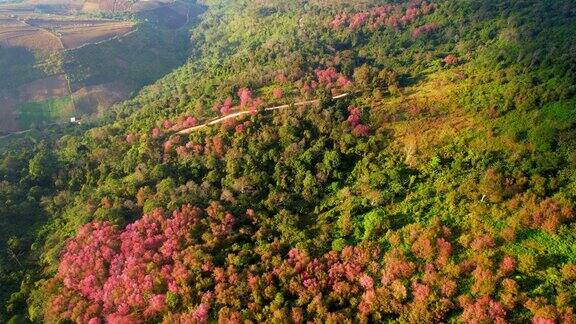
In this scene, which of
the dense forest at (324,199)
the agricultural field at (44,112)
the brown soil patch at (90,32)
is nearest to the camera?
the dense forest at (324,199)

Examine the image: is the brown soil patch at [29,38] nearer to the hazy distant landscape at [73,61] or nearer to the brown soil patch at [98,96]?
the hazy distant landscape at [73,61]

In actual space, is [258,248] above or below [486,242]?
below

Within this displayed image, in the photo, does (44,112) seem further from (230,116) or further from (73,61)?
(230,116)

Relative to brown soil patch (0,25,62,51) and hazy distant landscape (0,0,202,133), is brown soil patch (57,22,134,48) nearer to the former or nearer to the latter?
hazy distant landscape (0,0,202,133)

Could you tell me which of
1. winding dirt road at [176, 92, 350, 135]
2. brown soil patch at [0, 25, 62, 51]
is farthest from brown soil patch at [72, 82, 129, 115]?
winding dirt road at [176, 92, 350, 135]

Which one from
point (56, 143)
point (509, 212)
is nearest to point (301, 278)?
point (509, 212)

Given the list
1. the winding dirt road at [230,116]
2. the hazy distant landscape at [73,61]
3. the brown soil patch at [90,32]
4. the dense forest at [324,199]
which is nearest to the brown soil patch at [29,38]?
the hazy distant landscape at [73,61]

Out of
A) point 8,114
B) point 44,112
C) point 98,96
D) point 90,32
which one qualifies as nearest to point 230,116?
point 98,96

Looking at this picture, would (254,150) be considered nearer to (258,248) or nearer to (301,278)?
(258,248)
